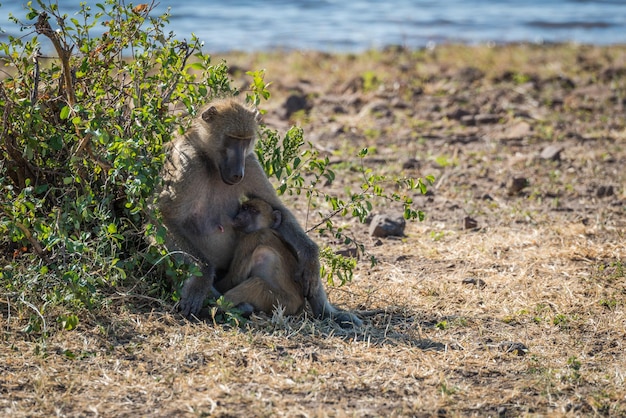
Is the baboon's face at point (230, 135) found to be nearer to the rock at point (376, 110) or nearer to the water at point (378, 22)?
the rock at point (376, 110)

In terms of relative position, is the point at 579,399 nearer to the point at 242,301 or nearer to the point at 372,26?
the point at 242,301

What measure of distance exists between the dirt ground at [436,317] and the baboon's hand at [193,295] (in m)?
0.10

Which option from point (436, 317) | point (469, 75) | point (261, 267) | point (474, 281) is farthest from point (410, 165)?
point (261, 267)

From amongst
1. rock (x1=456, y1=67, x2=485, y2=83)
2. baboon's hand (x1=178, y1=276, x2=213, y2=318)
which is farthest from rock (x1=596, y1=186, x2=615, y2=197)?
baboon's hand (x1=178, y1=276, x2=213, y2=318)

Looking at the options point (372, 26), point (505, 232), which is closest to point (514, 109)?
point (505, 232)

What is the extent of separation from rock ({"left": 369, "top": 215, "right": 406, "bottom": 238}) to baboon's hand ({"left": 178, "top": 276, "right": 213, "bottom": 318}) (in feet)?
6.70

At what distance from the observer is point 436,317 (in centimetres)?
504

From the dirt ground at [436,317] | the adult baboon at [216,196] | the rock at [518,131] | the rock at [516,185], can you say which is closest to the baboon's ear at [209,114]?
the adult baboon at [216,196]

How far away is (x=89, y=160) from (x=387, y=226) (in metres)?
2.40

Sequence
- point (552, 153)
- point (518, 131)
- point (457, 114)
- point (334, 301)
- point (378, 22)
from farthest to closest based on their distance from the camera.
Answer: point (378, 22), point (457, 114), point (518, 131), point (552, 153), point (334, 301)

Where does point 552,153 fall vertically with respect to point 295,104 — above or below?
below

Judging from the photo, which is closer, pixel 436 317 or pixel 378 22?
pixel 436 317

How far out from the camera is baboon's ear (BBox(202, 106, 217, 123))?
4.88 m

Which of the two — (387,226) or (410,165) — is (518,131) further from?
(387,226)
